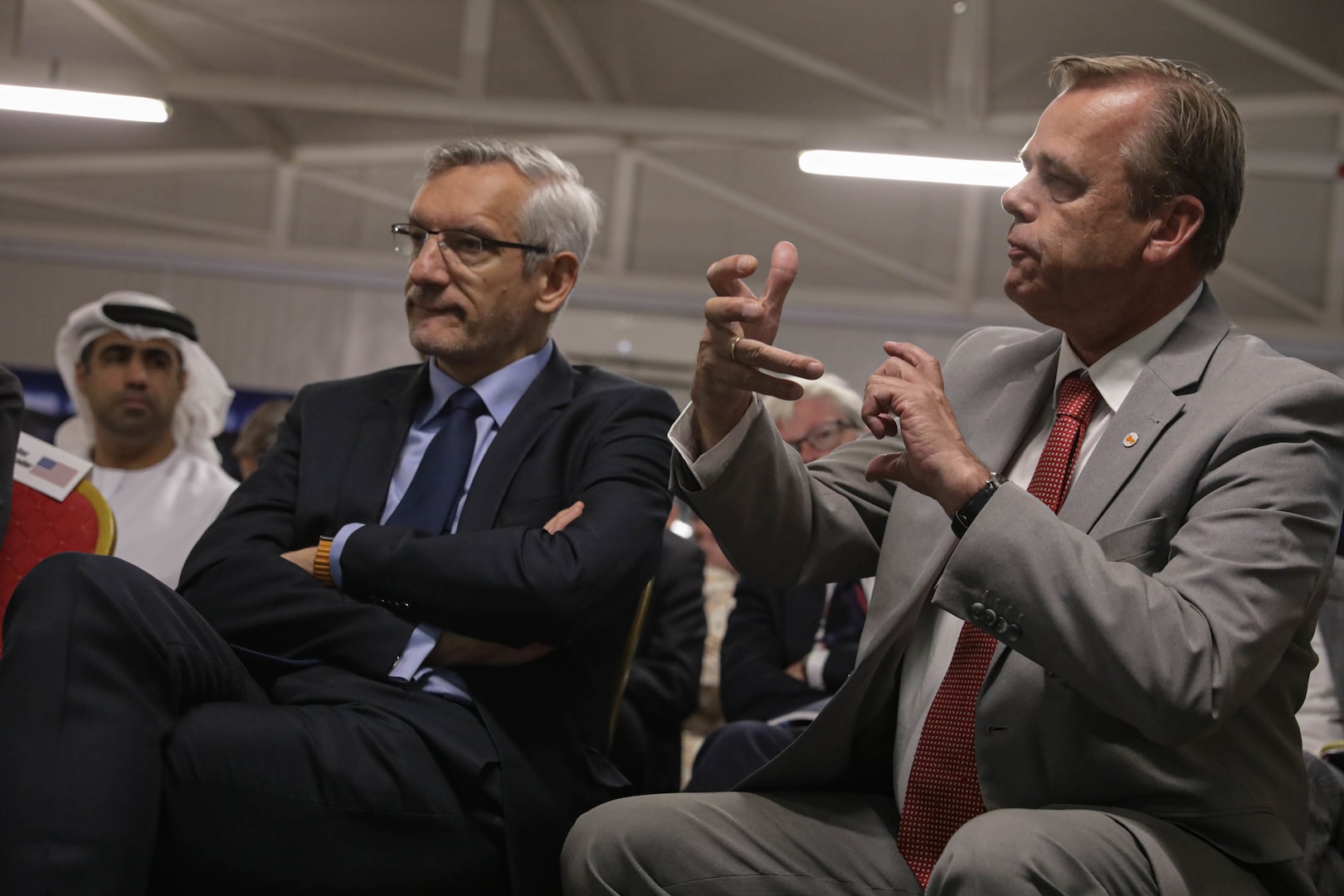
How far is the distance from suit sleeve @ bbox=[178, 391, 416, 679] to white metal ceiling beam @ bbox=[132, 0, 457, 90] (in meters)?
6.16

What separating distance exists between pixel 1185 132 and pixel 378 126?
10161 millimetres

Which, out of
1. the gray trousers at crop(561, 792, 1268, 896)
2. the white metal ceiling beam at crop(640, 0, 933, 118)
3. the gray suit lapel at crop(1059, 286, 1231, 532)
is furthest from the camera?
the white metal ceiling beam at crop(640, 0, 933, 118)

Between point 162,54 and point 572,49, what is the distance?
306 cm

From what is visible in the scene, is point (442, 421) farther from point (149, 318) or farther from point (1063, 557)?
point (149, 318)

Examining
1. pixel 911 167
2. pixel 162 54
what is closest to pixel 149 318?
pixel 911 167

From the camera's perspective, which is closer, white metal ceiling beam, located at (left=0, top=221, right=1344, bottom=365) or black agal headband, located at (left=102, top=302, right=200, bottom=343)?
black agal headband, located at (left=102, top=302, right=200, bottom=343)

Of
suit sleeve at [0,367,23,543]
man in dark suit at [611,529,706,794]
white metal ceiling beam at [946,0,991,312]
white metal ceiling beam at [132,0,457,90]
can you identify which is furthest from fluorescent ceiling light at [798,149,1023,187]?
suit sleeve at [0,367,23,543]

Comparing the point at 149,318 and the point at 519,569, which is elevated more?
the point at 149,318

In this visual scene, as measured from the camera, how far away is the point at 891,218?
10.3 meters

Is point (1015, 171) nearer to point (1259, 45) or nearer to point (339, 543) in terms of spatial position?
point (1259, 45)

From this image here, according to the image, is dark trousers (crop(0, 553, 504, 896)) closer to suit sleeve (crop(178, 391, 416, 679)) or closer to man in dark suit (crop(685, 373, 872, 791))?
suit sleeve (crop(178, 391, 416, 679))

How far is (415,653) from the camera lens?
176cm

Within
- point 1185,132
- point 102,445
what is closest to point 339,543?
point 1185,132

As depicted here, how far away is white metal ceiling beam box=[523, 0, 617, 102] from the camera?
8734mm
